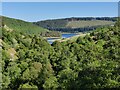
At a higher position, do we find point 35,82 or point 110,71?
point 110,71

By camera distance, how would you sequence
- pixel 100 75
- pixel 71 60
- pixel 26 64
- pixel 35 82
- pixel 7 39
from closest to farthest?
pixel 100 75 < pixel 35 82 < pixel 26 64 < pixel 71 60 < pixel 7 39

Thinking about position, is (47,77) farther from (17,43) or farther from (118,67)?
(17,43)

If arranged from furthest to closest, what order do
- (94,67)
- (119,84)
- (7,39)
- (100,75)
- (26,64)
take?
(7,39) < (26,64) < (94,67) < (100,75) < (119,84)

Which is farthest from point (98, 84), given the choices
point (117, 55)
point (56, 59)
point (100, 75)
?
point (56, 59)

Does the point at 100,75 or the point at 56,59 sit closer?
the point at 100,75

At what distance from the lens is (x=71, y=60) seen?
225 feet

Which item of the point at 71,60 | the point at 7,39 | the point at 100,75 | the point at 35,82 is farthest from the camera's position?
the point at 7,39

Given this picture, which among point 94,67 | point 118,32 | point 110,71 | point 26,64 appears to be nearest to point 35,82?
point 26,64

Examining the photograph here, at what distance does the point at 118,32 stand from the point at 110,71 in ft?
228

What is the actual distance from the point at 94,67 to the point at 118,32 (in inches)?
2603

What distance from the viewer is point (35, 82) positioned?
54.9 meters

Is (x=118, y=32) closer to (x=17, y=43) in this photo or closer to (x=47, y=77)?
(x=17, y=43)

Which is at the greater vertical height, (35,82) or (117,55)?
(117,55)

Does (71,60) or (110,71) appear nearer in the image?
(110,71)
